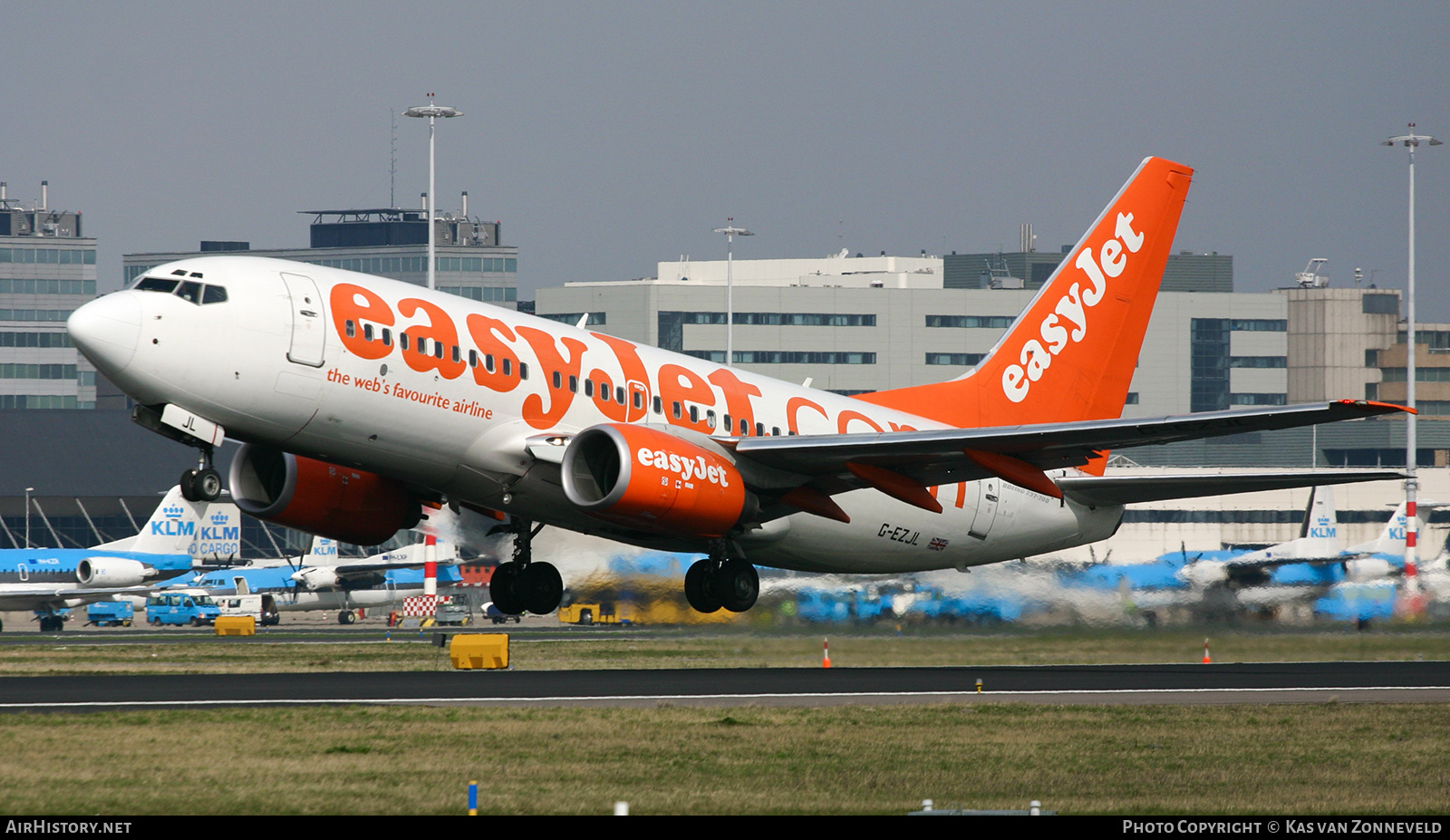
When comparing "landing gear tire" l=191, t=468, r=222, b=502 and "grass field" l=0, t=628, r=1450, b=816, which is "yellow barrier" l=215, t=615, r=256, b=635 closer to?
"grass field" l=0, t=628, r=1450, b=816

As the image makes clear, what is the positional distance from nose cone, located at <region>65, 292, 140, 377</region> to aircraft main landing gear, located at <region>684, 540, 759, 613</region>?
12165mm

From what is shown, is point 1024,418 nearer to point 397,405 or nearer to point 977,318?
point 397,405

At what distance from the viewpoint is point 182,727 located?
27609mm

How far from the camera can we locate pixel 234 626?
7706cm

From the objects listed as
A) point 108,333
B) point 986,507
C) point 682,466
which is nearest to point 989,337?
point 986,507

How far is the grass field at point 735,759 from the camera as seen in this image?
20750 millimetres

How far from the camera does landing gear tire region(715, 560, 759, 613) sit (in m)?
34.1

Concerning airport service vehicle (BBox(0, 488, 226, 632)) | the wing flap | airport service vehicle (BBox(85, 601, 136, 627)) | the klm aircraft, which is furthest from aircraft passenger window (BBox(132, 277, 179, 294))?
airport service vehicle (BBox(85, 601, 136, 627))

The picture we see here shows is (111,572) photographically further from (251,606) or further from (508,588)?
(508,588)

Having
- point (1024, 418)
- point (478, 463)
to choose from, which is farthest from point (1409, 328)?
point (478, 463)

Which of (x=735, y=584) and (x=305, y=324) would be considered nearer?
(x=305, y=324)

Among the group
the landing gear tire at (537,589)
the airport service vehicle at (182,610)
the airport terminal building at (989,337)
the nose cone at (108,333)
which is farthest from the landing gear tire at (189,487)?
the airport terminal building at (989,337)

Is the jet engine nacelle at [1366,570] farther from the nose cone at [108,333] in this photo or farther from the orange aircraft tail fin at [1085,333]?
the nose cone at [108,333]

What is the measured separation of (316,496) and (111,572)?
6080cm
